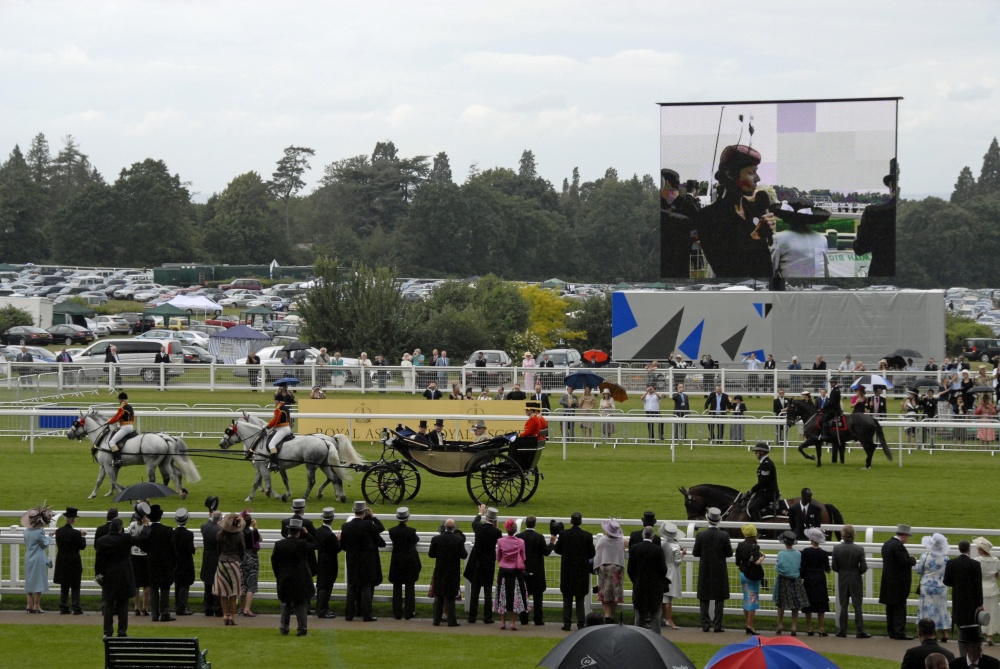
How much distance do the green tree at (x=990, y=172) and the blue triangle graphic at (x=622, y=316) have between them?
10305 cm

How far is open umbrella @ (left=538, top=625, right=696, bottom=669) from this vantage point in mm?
8594

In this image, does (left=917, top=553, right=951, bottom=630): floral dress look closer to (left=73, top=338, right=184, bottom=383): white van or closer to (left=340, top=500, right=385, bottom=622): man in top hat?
(left=340, top=500, right=385, bottom=622): man in top hat

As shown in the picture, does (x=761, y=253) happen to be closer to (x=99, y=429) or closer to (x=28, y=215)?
(x=99, y=429)

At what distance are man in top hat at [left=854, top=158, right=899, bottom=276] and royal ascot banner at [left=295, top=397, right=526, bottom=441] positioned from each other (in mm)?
17071

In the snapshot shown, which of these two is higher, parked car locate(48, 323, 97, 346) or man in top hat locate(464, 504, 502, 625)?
parked car locate(48, 323, 97, 346)

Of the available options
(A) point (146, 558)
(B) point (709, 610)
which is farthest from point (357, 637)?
(B) point (709, 610)

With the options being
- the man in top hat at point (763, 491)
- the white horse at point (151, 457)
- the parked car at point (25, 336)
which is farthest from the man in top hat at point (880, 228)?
the parked car at point (25, 336)

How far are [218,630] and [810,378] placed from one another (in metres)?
20.8

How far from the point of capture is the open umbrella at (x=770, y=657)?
8250 mm

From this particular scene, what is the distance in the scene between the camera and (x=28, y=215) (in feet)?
340

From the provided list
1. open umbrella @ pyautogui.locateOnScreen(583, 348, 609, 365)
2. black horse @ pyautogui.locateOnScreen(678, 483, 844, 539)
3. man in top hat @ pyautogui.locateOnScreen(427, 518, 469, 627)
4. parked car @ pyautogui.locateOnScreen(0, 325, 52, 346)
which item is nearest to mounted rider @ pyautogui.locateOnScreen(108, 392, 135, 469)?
man in top hat @ pyautogui.locateOnScreen(427, 518, 469, 627)

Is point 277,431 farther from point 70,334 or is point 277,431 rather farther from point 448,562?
point 70,334

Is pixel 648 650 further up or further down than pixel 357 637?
further up

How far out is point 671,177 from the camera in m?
38.2
